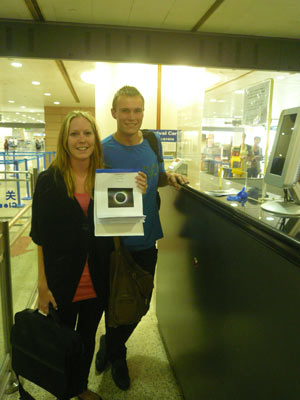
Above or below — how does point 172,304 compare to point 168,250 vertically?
below

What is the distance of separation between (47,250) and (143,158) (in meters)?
0.64

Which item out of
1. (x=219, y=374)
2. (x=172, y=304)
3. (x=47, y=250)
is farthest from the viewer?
(x=172, y=304)

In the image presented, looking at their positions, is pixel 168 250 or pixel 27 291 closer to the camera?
pixel 168 250

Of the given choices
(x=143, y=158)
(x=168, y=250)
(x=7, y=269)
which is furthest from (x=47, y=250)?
(x=168, y=250)

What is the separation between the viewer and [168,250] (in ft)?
6.89

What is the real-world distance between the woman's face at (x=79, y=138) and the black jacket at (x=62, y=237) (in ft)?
0.41

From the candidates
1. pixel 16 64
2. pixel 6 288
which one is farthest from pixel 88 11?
pixel 16 64

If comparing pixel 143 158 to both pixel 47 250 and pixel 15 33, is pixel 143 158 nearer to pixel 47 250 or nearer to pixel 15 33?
pixel 47 250

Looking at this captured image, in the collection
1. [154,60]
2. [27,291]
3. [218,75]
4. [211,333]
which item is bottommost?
[27,291]

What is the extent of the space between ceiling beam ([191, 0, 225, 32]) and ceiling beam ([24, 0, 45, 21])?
106 cm

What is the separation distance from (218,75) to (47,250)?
4209 millimetres

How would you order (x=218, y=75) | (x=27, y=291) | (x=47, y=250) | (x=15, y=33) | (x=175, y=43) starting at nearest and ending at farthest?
(x=47, y=250)
(x=15, y=33)
(x=175, y=43)
(x=27, y=291)
(x=218, y=75)

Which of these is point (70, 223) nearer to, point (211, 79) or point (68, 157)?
point (68, 157)

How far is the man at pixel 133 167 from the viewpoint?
1555mm
